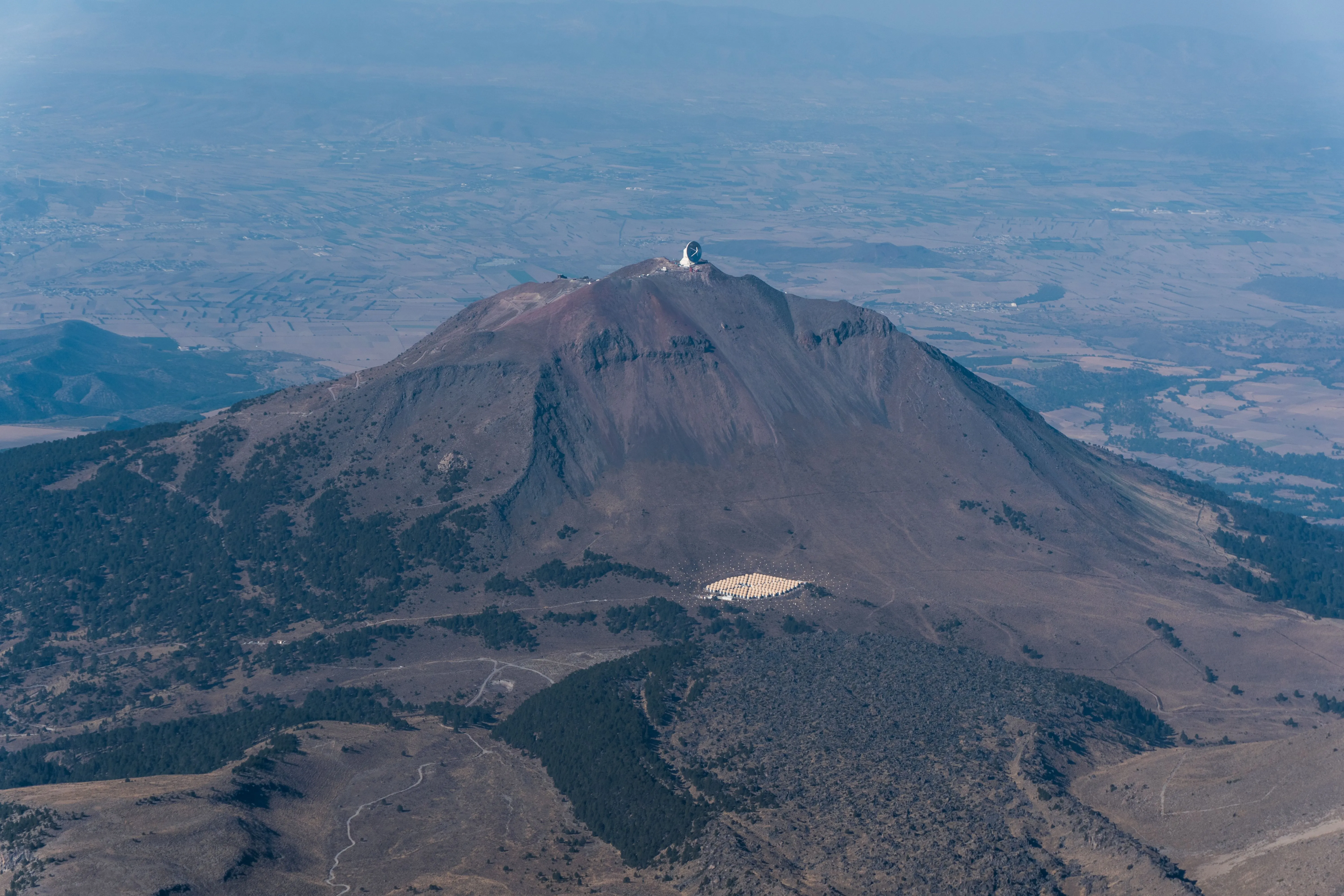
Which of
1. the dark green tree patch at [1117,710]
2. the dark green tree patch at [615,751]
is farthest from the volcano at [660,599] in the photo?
the dark green tree patch at [1117,710]

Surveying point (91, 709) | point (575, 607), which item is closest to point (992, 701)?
point (575, 607)

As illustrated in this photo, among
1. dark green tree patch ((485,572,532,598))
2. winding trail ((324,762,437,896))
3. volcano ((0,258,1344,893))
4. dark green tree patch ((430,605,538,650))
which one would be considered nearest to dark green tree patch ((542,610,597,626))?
volcano ((0,258,1344,893))

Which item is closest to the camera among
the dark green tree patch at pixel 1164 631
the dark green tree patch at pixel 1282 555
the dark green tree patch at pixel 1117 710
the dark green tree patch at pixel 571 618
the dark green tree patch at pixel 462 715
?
the dark green tree patch at pixel 462 715

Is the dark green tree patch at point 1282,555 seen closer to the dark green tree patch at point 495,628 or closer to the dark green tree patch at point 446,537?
the dark green tree patch at point 495,628

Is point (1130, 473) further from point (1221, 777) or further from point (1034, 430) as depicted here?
point (1221, 777)

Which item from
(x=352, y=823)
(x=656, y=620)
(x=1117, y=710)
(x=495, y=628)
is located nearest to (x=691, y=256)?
(x=656, y=620)

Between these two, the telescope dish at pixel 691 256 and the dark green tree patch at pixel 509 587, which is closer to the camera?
the dark green tree patch at pixel 509 587
